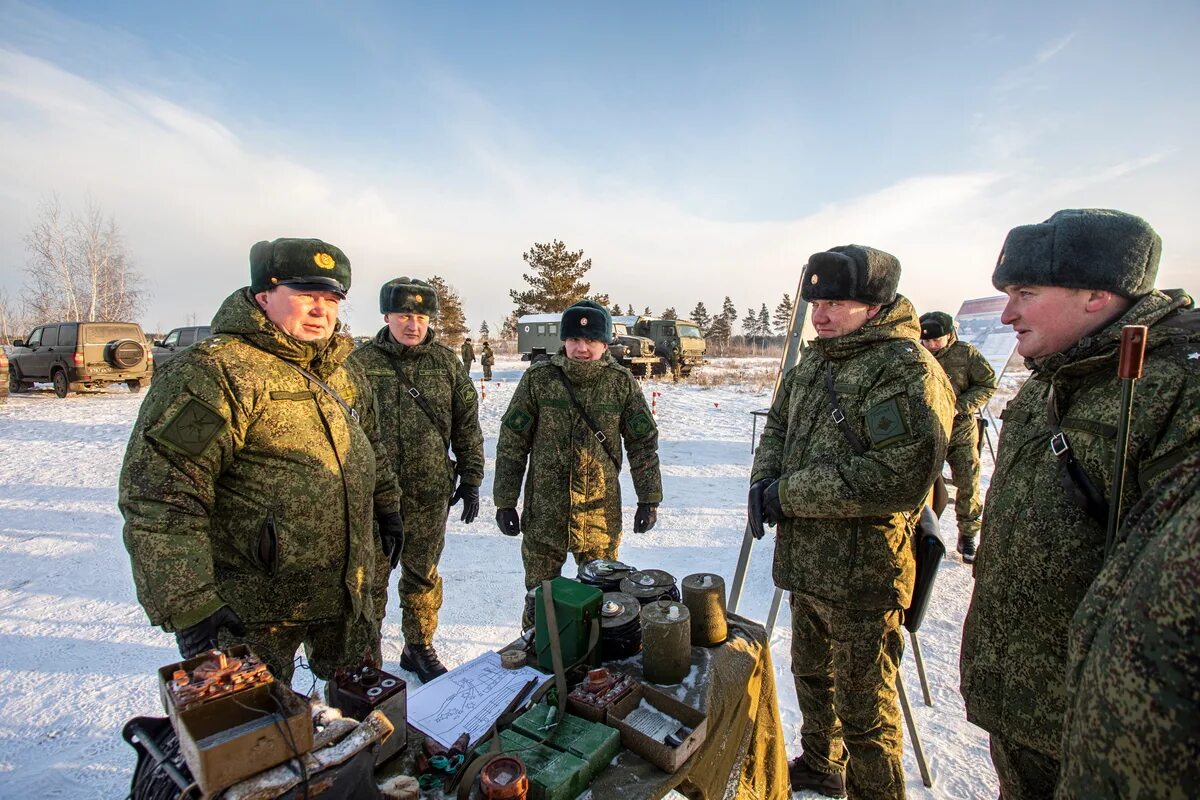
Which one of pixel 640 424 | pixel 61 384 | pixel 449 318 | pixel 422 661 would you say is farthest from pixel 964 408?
pixel 449 318

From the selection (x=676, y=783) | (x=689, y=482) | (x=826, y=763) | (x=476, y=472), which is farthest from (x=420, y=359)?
(x=689, y=482)

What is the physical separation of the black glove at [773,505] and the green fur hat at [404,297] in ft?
7.51


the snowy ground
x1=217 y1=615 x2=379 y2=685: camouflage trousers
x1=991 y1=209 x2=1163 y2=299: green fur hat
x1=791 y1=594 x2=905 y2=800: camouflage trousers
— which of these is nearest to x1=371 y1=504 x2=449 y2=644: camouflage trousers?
the snowy ground

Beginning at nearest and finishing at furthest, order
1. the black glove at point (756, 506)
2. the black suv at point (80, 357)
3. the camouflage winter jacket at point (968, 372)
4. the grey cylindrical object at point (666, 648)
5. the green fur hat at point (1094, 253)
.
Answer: the green fur hat at point (1094, 253) → the grey cylindrical object at point (666, 648) → the black glove at point (756, 506) → the camouflage winter jacket at point (968, 372) → the black suv at point (80, 357)

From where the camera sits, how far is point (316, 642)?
2311 mm

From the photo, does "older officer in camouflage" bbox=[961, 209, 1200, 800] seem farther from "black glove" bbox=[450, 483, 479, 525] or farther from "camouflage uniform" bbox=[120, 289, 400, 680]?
"black glove" bbox=[450, 483, 479, 525]

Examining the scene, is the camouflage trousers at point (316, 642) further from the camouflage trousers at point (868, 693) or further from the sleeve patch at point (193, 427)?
the camouflage trousers at point (868, 693)

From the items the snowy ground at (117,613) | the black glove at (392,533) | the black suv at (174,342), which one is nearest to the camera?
the snowy ground at (117,613)

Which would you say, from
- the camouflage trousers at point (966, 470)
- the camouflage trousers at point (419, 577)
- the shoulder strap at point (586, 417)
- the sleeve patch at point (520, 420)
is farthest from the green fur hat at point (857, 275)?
the camouflage trousers at point (966, 470)

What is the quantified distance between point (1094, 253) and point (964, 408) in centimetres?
402

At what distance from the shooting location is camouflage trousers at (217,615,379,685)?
2.10 meters

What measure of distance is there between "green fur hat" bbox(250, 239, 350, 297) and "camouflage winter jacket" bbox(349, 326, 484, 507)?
53.5 inches

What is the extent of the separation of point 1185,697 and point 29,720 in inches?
165

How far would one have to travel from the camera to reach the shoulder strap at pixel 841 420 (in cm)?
223
